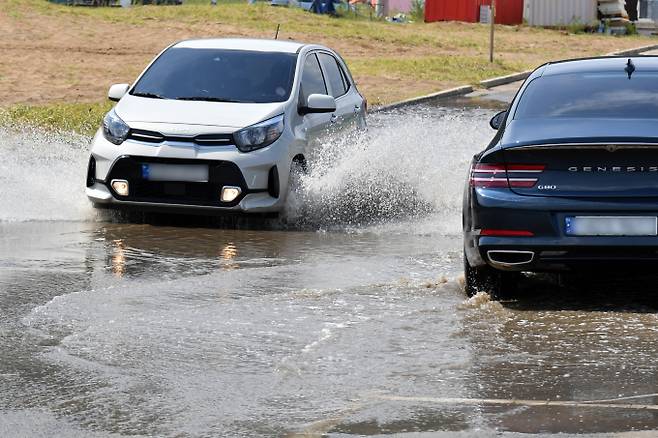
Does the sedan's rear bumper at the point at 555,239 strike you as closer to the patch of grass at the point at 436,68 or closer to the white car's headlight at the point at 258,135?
the white car's headlight at the point at 258,135

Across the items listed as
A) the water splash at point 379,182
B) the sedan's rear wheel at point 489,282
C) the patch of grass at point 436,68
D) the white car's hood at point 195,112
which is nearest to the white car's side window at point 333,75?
the water splash at point 379,182

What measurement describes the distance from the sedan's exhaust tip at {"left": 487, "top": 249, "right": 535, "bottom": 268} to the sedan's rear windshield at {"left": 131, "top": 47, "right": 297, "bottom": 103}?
453 cm

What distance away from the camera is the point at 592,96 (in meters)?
9.00

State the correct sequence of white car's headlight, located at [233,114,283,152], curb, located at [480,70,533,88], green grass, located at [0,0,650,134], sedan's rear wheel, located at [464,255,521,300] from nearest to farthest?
sedan's rear wheel, located at [464,255,521,300] → white car's headlight, located at [233,114,283,152] → green grass, located at [0,0,650,134] → curb, located at [480,70,533,88]

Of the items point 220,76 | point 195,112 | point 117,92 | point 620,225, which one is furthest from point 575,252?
point 117,92

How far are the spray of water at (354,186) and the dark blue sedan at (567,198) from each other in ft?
11.0

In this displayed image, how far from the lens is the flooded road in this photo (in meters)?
6.15

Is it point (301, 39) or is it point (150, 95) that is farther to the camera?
point (301, 39)

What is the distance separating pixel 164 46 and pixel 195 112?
25.3 meters

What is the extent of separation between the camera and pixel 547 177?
8180 mm

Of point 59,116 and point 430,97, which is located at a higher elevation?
point 59,116

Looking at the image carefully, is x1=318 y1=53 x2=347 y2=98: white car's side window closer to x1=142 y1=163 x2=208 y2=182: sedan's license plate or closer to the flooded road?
the flooded road

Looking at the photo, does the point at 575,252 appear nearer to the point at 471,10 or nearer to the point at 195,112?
the point at 195,112

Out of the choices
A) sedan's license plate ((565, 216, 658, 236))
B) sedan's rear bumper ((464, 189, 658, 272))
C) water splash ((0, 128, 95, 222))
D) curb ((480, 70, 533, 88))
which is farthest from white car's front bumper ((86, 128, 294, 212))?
curb ((480, 70, 533, 88))
